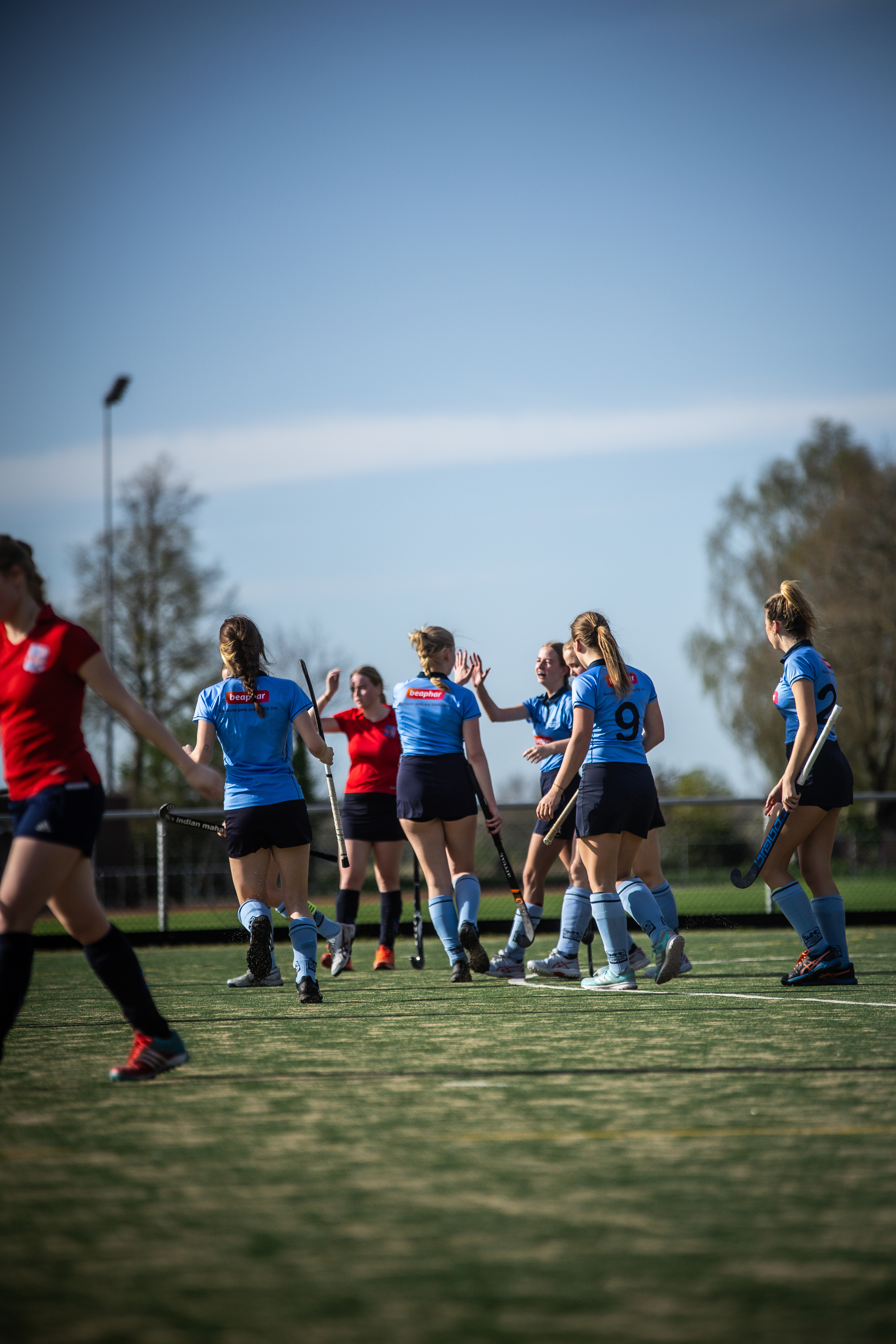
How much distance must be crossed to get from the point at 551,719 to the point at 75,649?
18.1ft

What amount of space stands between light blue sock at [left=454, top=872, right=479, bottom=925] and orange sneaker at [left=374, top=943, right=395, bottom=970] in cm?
175

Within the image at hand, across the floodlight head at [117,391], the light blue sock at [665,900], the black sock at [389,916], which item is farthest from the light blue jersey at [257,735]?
the floodlight head at [117,391]

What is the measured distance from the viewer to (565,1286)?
8.96 ft

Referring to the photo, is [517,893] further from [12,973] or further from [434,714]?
[12,973]

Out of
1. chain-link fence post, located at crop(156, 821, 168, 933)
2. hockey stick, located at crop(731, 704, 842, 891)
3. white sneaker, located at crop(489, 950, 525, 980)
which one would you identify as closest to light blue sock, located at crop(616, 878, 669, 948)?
hockey stick, located at crop(731, 704, 842, 891)

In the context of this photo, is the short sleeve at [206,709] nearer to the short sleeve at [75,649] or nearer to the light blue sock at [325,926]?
the light blue sock at [325,926]

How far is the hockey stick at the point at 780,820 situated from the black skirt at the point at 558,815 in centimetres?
139

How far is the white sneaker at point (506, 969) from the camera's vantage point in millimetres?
9547

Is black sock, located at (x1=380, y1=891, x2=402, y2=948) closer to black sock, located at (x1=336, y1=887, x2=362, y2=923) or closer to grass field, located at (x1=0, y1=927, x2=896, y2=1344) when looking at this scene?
black sock, located at (x1=336, y1=887, x2=362, y2=923)

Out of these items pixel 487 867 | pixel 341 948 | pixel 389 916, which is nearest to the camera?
pixel 341 948

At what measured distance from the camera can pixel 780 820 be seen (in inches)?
319

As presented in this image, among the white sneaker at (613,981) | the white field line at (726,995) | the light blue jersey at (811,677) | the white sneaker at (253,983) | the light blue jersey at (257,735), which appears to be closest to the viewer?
the white field line at (726,995)

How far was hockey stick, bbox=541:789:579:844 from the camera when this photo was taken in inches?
352

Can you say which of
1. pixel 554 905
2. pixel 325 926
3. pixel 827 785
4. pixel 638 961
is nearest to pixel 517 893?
pixel 638 961
